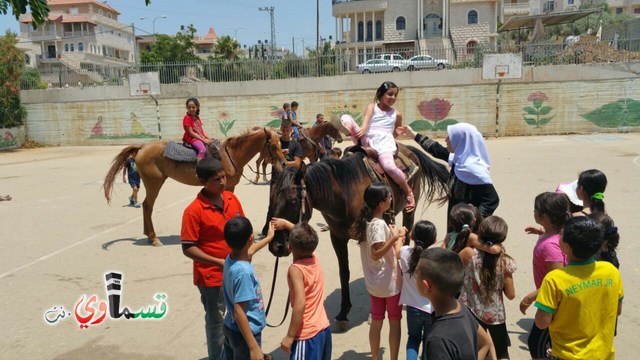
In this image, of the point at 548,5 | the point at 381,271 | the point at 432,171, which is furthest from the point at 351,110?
the point at 548,5

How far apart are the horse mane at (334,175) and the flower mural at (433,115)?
19.9m

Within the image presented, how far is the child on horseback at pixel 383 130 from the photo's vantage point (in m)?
4.87

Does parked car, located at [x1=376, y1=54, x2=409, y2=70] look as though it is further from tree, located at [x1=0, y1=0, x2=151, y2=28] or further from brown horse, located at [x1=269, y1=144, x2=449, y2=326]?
tree, located at [x1=0, y1=0, x2=151, y2=28]

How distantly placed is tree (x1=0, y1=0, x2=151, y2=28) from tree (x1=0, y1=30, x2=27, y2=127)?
27244mm

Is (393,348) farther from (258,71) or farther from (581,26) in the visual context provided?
(581,26)

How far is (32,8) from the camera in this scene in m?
3.00

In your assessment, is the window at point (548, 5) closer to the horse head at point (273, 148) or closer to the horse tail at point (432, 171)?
the horse head at point (273, 148)

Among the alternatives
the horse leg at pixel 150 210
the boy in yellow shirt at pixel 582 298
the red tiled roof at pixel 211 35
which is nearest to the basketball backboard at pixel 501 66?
the horse leg at pixel 150 210

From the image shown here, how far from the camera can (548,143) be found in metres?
19.7

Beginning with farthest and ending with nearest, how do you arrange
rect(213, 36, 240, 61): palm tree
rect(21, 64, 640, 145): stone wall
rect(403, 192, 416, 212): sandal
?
rect(213, 36, 240, 61): palm tree
rect(21, 64, 640, 145): stone wall
rect(403, 192, 416, 212): sandal

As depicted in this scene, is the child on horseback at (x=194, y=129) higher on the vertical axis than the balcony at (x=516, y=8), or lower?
lower

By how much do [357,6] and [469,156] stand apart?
5168 centimetres

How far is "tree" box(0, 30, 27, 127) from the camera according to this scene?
25250mm

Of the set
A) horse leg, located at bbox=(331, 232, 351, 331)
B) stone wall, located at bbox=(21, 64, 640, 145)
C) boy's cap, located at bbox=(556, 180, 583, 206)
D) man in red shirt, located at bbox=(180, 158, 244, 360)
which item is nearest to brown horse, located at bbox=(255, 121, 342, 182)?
horse leg, located at bbox=(331, 232, 351, 331)
